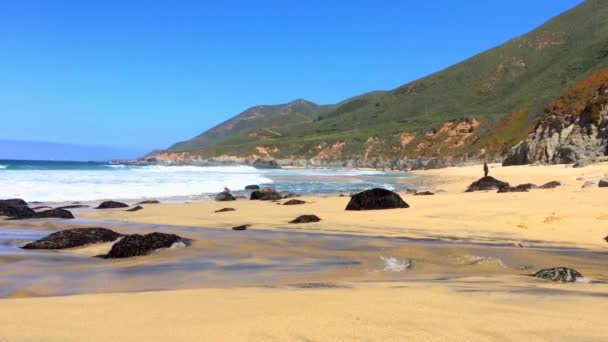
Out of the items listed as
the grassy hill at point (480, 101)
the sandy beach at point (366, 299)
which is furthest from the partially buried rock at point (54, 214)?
the grassy hill at point (480, 101)

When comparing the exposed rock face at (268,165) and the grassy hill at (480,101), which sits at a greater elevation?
the grassy hill at (480,101)

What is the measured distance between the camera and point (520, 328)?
3.09 metres

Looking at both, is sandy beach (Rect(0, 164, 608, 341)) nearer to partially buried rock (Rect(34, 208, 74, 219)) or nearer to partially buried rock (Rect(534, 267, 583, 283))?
partially buried rock (Rect(534, 267, 583, 283))

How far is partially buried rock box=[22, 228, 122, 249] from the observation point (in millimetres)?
8031

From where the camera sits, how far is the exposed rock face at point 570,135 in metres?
40.3

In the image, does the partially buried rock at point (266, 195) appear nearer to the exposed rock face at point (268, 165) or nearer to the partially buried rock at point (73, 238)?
the partially buried rock at point (73, 238)

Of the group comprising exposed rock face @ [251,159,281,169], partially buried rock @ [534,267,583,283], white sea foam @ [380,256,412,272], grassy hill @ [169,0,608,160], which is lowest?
white sea foam @ [380,256,412,272]

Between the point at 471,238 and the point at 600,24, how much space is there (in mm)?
126712

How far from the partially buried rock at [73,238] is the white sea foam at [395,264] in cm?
482

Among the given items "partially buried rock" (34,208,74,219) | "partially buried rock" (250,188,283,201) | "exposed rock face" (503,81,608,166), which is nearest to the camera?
"partially buried rock" (34,208,74,219)

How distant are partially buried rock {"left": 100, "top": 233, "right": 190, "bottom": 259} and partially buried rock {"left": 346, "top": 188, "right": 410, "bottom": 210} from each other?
7.24 m

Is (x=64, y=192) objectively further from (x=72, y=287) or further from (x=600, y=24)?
(x=600, y=24)

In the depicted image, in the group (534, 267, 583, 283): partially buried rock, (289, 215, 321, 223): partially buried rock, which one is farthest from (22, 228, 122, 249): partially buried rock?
(534, 267, 583, 283): partially buried rock

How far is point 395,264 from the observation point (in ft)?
21.3
